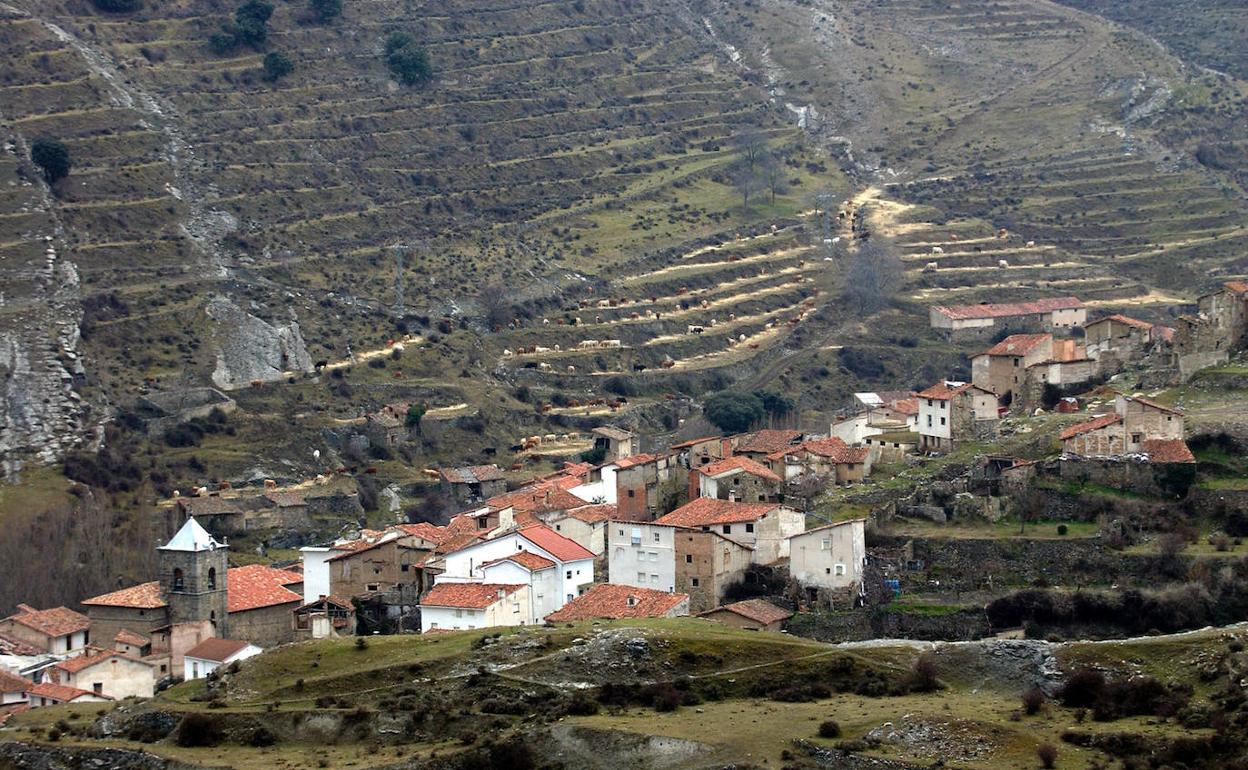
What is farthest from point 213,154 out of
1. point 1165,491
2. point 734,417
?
point 1165,491

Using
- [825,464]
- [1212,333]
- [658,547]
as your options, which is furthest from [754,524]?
[1212,333]

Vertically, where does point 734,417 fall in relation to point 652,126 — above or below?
below

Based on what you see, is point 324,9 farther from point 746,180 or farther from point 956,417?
point 956,417

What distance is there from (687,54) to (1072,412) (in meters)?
82.8

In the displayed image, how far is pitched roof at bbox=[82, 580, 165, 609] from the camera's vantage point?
221 ft

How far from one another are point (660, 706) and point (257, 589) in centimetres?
1849

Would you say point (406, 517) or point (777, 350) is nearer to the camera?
point (406, 517)

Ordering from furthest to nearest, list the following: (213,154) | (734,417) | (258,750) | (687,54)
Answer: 1. (687,54)
2. (213,154)
3. (734,417)
4. (258,750)

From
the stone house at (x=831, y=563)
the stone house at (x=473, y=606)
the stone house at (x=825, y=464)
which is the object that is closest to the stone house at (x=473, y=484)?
the stone house at (x=825, y=464)

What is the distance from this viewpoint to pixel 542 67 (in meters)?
146

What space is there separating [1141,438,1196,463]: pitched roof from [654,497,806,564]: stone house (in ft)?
35.7

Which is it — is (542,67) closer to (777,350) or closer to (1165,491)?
(777,350)

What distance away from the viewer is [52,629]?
7019 cm

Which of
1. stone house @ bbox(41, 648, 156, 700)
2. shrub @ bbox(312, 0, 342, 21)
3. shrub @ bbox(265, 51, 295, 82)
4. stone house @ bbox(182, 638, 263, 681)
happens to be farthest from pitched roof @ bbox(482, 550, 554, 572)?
shrub @ bbox(312, 0, 342, 21)
